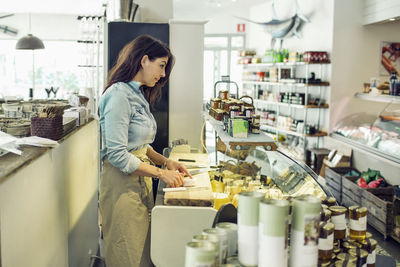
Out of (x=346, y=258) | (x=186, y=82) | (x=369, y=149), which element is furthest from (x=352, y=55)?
(x=346, y=258)

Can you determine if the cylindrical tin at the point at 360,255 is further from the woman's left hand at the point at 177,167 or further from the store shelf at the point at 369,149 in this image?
the store shelf at the point at 369,149

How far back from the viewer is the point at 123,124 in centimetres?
236

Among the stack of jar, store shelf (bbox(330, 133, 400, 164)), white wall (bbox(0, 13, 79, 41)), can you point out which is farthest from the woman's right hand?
white wall (bbox(0, 13, 79, 41))

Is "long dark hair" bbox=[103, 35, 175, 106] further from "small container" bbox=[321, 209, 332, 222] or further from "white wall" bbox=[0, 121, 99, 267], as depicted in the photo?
"small container" bbox=[321, 209, 332, 222]

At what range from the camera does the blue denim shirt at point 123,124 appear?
235 centimetres

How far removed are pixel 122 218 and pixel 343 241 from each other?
134 centimetres

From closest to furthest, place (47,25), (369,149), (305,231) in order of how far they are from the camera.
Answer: (305,231) → (369,149) → (47,25)

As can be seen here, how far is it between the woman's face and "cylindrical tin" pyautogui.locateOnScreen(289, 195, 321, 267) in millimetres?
1490

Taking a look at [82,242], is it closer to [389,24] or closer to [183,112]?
[183,112]

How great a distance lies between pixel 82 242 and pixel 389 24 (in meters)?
6.07

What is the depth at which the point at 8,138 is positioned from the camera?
6.66ft

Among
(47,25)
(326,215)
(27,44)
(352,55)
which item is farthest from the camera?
(47,25)

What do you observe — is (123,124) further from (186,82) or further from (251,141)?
(186,82)

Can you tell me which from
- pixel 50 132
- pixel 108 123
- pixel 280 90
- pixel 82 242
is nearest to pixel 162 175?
pixel 108 123
